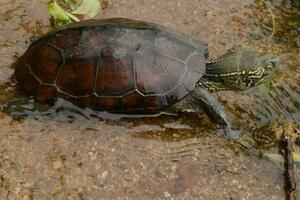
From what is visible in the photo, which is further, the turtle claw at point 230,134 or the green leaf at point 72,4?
the green leaf at point 72,4

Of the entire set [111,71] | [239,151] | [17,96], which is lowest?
[239,151]

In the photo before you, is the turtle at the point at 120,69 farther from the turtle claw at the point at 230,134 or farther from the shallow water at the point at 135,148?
the shallow water at the point at 135,148

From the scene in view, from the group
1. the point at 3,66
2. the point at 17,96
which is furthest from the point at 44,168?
the point at 3,66

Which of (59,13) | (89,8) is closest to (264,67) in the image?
(89,8)

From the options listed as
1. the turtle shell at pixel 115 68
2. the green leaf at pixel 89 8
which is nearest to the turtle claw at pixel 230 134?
the turtle shell at pixel 115 68

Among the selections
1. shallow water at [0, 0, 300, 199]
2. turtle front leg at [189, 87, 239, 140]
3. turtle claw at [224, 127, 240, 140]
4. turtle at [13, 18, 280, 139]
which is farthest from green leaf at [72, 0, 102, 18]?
turtle claw at [224, 127, 240, 140]

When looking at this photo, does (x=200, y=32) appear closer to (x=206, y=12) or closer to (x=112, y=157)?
(x=206, y=12)

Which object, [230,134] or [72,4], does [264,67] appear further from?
[72,4]
